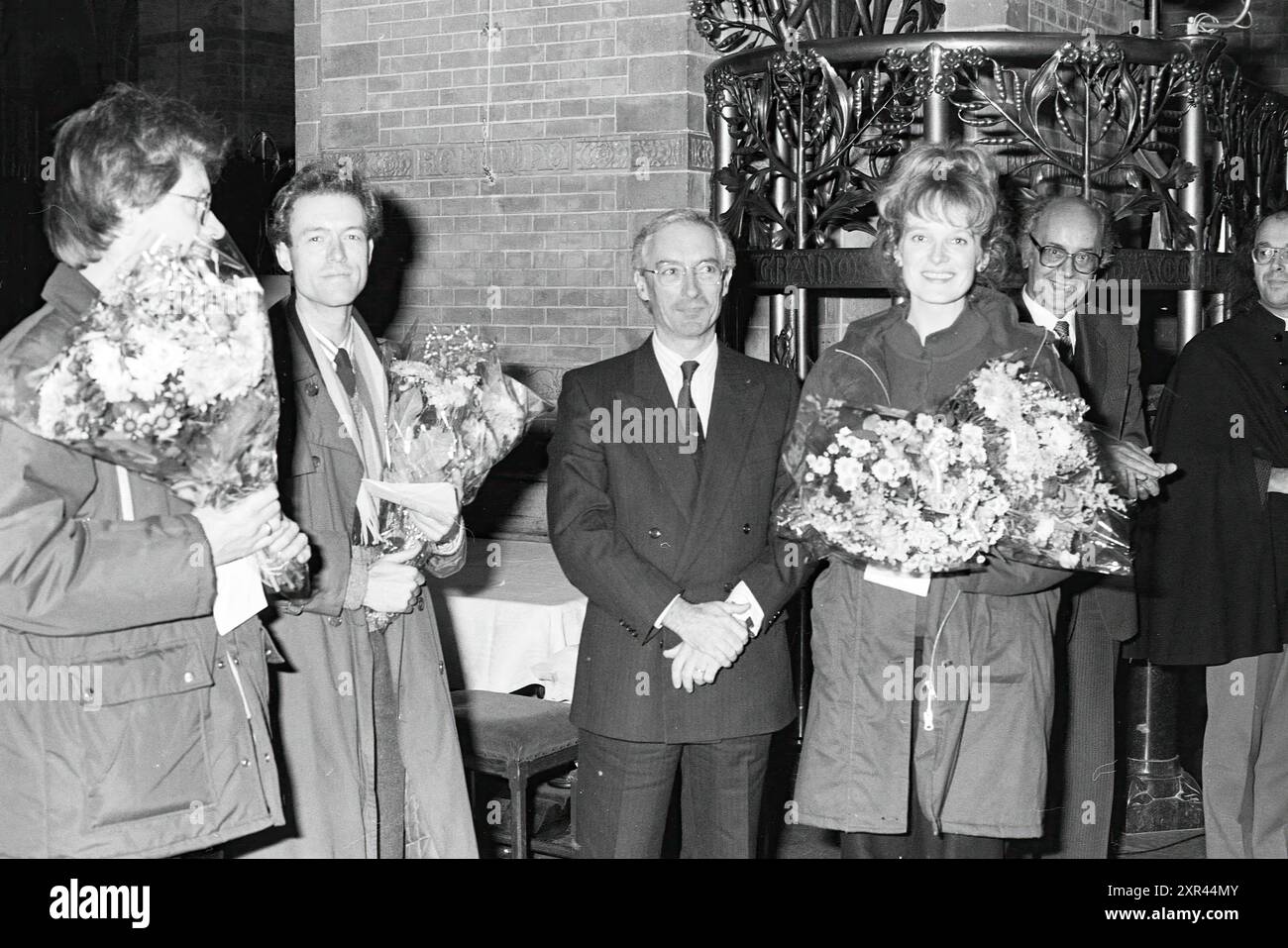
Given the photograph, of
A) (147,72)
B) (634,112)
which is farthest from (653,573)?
(147,72)

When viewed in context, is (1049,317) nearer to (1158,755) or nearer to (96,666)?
(1158,755)

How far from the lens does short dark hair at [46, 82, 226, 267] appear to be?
2570 millimetres

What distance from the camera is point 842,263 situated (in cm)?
536

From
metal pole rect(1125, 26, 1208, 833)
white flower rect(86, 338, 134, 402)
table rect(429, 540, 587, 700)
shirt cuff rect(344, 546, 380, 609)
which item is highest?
white flower rect(86, 338, 134, 402)

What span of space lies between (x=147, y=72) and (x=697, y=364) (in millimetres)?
10367

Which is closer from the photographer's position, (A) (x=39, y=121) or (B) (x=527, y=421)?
(B) (x=527, y=421)

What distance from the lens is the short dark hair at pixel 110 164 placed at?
257 cm

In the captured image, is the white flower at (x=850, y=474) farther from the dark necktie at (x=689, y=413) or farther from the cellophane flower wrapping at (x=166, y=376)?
the cellophane flower wrapping at (x=166, y=376)

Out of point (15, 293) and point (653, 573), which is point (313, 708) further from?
point (15, 293)

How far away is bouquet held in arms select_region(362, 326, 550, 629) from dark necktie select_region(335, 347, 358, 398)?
0.10 m

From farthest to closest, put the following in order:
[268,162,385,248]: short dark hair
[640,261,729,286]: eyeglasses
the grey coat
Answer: [640,261,729,286]: eyeglasses
[268,162,385,248]: short dark hair
the grey coat

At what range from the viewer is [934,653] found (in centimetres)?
322

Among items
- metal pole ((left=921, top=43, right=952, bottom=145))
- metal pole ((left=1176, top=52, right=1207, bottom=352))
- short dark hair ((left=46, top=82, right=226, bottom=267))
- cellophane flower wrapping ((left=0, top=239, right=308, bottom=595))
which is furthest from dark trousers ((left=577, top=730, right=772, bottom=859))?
metal pole ((left=1176, top=52, right=1207, bottom=352))

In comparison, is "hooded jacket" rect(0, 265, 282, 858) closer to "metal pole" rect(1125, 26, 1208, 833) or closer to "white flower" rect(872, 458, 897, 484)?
"white flower" rect(872, 458, 897, 484)
